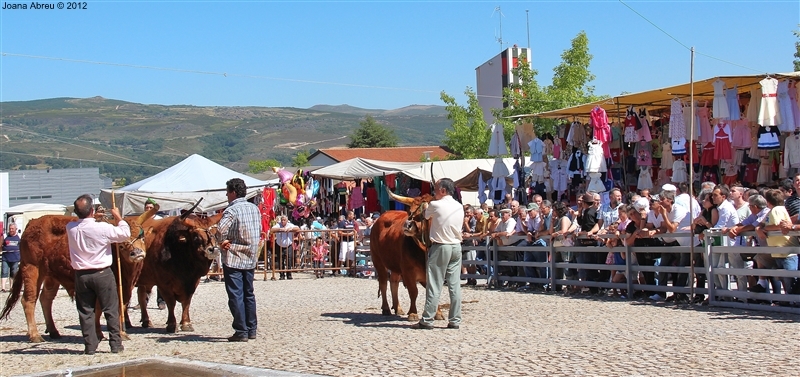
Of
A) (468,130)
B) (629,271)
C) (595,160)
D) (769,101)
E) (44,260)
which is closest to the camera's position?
(44,260)

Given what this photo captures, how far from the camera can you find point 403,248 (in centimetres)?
1270

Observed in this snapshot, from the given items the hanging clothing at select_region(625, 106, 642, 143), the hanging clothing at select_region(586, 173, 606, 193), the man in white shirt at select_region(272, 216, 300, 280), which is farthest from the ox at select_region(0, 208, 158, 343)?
the man in white shirt at select_region(272, 216, 300, 280)

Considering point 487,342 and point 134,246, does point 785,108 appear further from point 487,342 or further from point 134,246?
point 134,246

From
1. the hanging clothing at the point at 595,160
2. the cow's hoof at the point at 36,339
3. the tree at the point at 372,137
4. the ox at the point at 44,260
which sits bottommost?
the cow's hoof at the point at 36,339

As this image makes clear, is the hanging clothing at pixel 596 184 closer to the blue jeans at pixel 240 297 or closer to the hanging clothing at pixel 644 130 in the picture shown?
the hanging clothing at pixel 644 130

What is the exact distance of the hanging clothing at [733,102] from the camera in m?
16.7

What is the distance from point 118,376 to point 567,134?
14.4 metres

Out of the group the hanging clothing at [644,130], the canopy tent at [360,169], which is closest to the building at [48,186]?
the canopy tent at [360,169]

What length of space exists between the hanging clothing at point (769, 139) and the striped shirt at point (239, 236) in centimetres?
988

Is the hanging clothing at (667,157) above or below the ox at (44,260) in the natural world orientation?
above

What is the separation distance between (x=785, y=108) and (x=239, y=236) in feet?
33.2

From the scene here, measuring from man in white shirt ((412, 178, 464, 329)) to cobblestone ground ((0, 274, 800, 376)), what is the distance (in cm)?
30

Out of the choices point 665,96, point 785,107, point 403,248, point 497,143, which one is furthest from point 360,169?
point 403,248

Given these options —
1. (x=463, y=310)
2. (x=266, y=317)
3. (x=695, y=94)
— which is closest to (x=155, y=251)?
(x=266, y=317)
